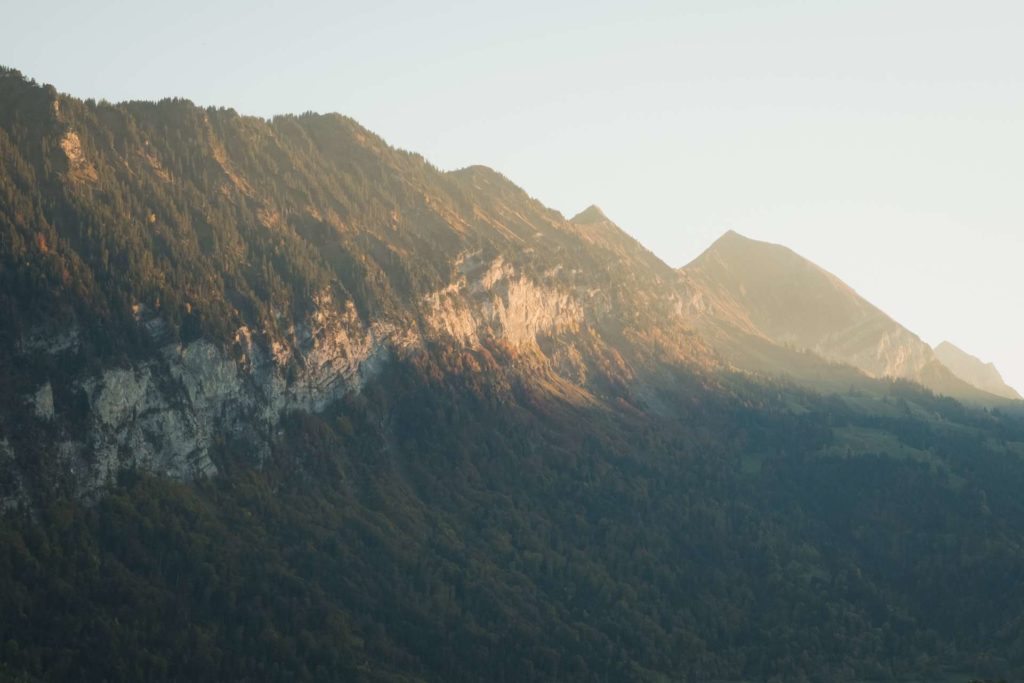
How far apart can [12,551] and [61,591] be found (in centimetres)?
900

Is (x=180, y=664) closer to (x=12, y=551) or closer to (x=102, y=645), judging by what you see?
(x=102, y=645)

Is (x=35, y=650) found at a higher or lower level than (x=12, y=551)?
lower

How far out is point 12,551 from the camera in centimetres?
19738

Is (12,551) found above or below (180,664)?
above

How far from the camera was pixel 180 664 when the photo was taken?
198 metres

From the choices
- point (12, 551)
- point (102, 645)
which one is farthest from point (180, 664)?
point (12, 551)

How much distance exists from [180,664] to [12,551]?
2872 cm

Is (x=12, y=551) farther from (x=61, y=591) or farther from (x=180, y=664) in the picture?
(x=180, y=664)

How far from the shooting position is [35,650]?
187 m

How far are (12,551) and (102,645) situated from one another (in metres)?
19.3

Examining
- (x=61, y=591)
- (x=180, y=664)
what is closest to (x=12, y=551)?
(x=61, y=591)

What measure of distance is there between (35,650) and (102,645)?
9585 millimetres

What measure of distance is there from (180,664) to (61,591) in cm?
1977

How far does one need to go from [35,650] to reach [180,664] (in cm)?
2086
